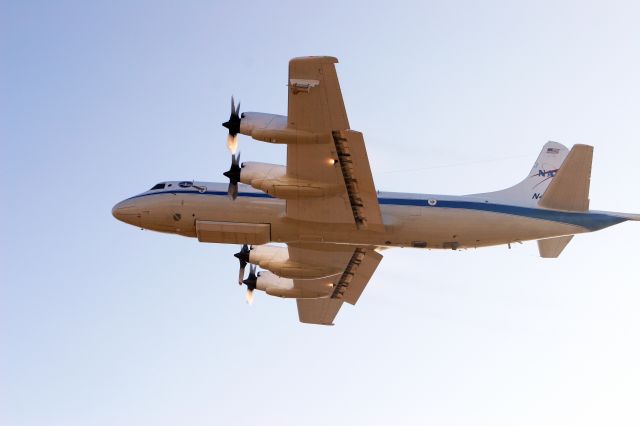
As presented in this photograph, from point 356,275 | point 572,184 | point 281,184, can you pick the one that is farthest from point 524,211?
point 281,184

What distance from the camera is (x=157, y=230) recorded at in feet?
123

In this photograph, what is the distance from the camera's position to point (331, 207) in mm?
34188

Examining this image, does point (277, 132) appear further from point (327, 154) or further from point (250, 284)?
point (250, 284)

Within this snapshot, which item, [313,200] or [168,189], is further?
[168,189]

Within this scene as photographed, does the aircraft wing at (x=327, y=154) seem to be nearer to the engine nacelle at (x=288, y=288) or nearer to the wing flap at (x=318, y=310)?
the engine nacelle at (x=288, y=288)

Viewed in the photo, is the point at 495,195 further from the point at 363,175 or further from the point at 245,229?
the point at 245,229

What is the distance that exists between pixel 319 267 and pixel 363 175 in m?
6.92

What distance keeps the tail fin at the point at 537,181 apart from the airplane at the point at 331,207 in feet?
0.14

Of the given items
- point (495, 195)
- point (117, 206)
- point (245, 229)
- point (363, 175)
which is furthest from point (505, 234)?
point (117, 206)

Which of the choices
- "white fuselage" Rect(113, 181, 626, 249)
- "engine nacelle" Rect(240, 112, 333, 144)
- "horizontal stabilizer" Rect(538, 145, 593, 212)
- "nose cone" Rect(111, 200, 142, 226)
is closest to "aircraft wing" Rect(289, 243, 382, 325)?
"white fuselage" Rect(113, 181, 626, 249)

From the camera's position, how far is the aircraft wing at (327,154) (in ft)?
96.2

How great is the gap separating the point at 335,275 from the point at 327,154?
941 centimetres

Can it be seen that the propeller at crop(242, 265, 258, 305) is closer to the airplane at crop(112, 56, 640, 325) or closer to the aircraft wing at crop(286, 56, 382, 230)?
the airplane at crop(112, 56, 640, 325)

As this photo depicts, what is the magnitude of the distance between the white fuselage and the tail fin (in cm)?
A: 95
